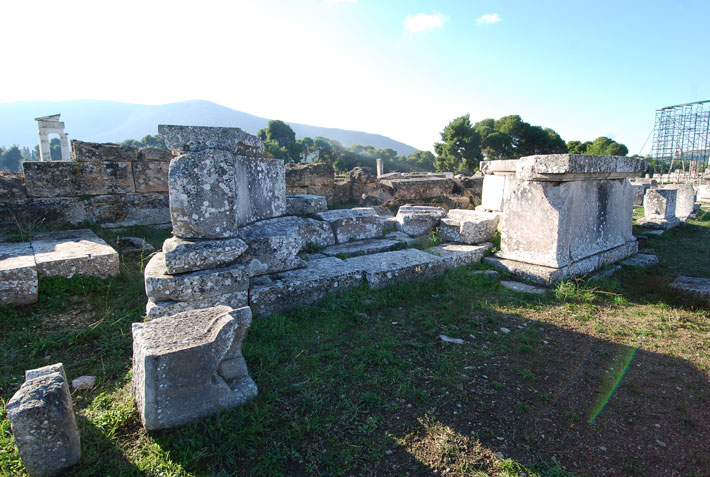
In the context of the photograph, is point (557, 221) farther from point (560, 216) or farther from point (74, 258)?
point (74, 258)

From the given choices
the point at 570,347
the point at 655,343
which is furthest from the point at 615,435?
the point at 655,343

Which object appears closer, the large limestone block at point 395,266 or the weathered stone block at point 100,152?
the large limestone block at point 395,266

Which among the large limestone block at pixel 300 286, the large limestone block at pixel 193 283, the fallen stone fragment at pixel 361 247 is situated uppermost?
the large limestone block at pixel 193 283

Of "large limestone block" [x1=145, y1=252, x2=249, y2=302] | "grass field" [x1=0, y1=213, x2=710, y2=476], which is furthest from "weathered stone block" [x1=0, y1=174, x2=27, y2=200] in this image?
"large limestone block" [x1=145, y1=252, x2=249, y2=302]

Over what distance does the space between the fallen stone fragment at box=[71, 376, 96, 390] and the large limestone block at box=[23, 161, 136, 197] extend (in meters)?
5.68

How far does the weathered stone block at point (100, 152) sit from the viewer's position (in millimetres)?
6836

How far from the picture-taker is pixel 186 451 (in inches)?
75.6

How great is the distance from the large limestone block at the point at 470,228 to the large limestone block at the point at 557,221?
0.57 m

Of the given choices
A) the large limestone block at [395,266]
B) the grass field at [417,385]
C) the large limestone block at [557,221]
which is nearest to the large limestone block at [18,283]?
the grass field at [417,385]

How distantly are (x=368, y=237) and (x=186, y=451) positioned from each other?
4314mm

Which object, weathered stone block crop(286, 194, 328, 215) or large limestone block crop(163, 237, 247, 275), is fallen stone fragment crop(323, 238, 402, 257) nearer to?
weathered stone block crop(286, 194, 328, 215)

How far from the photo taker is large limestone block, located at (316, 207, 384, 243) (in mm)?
5605

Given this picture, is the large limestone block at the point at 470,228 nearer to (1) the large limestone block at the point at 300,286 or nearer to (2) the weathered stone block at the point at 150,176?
(1) the large limestone block at the point at 300,286

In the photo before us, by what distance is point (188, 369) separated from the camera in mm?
2109
